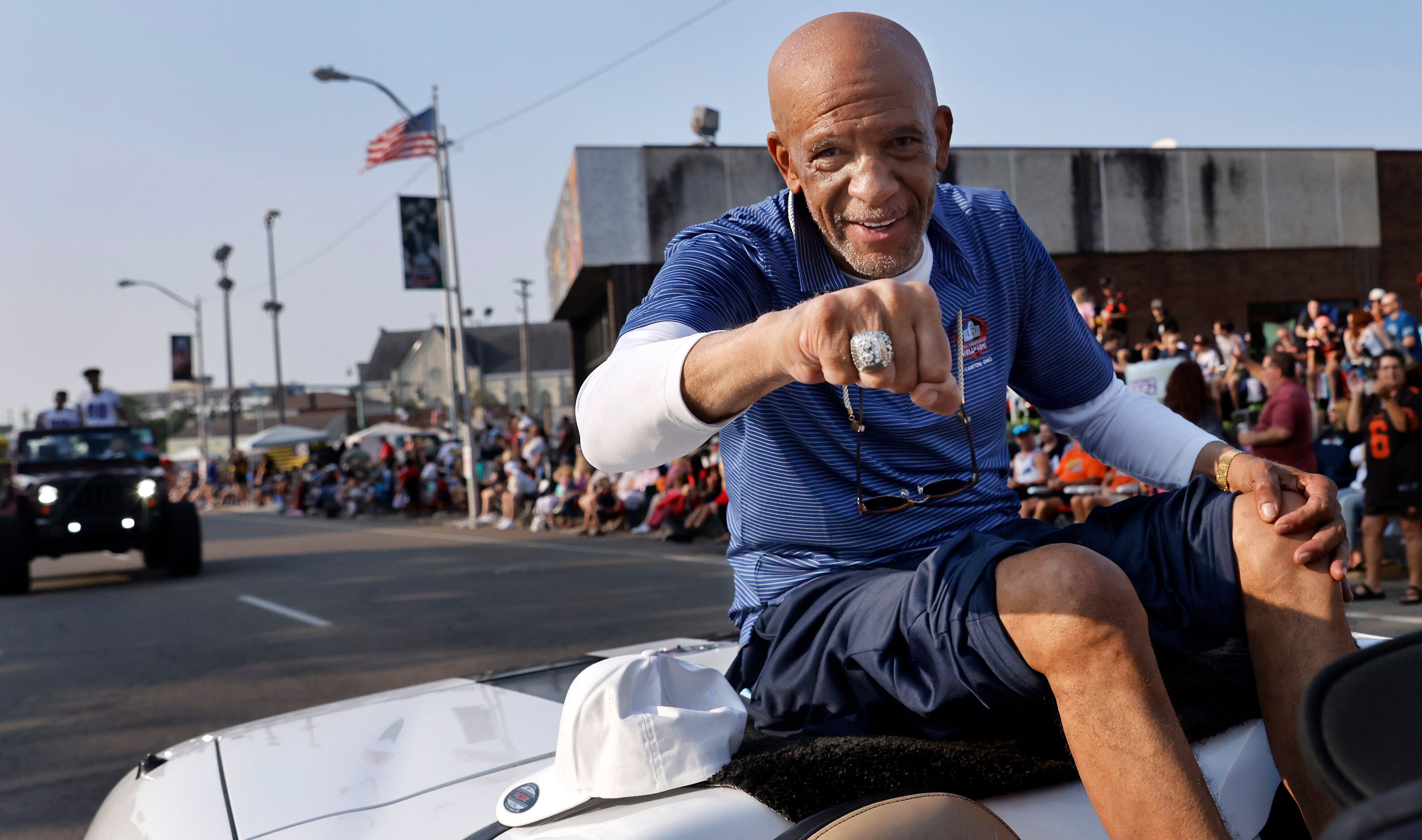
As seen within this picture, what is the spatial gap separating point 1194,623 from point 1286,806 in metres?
0.27

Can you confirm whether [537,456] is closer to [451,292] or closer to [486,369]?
[451,292]

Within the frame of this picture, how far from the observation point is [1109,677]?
1230 mm

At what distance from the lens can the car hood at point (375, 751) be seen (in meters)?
1.47

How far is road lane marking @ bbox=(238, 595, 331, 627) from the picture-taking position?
8.36 m

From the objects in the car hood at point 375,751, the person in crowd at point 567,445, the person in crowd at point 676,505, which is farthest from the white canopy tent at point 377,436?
the car hood at point 375,751

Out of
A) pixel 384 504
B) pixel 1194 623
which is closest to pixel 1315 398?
pixel 1194 623

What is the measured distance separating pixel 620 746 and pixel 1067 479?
27.9 feet

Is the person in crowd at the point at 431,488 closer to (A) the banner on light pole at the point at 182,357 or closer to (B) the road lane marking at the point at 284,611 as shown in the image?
(B) the road lane marking at the point at 284,611

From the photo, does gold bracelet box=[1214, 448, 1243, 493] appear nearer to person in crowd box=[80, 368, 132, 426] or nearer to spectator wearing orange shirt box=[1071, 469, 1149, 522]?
spectator wearing orange shirt box=[1071, 469, 1149, 522]

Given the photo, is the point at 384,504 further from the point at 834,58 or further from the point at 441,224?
the point at 834,58

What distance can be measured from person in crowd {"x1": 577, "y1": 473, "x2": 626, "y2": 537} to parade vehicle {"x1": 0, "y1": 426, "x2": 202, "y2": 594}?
525 centimetres

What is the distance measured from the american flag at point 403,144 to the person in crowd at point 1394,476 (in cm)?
1707

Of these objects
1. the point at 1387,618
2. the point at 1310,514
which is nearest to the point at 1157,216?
the point at 1387,618

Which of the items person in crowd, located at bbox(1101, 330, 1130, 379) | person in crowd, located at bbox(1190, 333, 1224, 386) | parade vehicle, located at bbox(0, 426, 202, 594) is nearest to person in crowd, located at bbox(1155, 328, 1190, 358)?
person in crowd, located at bbox(1190, 333, 1224, 386)
